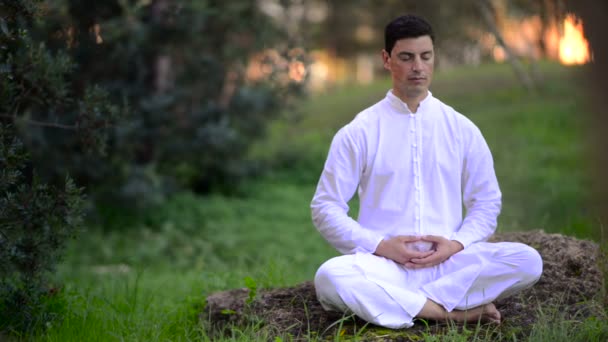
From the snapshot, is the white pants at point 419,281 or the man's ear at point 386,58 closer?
the white pants at point 419,281

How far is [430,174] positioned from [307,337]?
1.11m

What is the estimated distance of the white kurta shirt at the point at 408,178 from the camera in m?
4.11

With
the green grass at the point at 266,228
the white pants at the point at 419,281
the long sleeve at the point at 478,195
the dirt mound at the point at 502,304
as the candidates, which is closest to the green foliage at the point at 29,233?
the green grass at the point at 266,228

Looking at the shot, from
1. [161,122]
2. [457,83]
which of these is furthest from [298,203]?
[457,83]

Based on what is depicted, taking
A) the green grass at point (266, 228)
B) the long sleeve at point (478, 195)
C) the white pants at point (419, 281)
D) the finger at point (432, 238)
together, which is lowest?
the green grass at point (266, 228)

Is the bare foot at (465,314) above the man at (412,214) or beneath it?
beneath

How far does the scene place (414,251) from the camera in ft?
13.2

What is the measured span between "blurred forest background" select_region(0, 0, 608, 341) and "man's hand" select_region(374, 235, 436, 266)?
4.13 ft

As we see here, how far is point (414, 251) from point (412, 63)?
38.8 inches

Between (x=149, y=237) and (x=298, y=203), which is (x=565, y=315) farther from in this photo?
(x=298, y=203)

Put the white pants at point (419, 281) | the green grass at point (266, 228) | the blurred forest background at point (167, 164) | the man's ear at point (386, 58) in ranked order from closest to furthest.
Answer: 1. the white pants at point (419, 281)
2. the man's ear at point (386, 58)
3. the blurred forest background at point (167, 164)
4. the green grass at point (266, 228)

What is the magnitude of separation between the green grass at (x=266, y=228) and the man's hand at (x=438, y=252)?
409 millimetres

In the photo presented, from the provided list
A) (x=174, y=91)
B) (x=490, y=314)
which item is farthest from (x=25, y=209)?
Answer: (x=174, y=91)

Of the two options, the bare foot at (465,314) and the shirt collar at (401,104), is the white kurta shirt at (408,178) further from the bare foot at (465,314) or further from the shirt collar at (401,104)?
the bare foot at (465,314)
